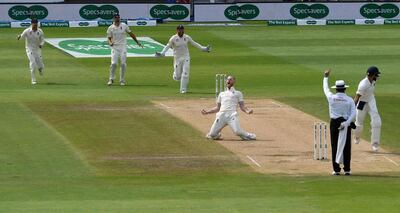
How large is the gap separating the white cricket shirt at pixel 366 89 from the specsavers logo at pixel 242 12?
1371 inches

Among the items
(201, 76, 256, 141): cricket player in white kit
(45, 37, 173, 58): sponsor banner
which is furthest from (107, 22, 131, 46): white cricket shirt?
(201, 76, 256, 141): cricket player in white kit

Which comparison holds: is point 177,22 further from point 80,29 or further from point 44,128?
point 44,128

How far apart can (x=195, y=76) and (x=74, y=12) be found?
19.1 metres

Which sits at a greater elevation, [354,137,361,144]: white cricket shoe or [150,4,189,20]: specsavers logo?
[354,137,361,144]: white cricket shoe

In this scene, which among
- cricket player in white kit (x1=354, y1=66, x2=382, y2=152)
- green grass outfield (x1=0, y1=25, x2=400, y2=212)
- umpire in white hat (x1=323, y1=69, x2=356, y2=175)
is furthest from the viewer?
cricket player in white kit (x1=354, y1=66, x2=382, y2=152)

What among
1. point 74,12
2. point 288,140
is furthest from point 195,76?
point 74,12

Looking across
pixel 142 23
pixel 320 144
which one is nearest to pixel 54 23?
pixel 142 23

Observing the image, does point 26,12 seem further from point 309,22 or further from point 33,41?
point 33,41

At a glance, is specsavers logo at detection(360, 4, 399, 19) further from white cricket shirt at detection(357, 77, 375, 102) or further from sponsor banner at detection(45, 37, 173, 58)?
white cricket shirt at detection(357, 77, 375, 102)

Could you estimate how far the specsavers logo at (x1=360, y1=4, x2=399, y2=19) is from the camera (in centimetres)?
5903

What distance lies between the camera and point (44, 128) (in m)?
27.1

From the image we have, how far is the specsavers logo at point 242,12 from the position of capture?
58.7 meters

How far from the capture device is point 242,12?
194 feet

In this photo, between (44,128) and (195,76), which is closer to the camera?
(44,128)
